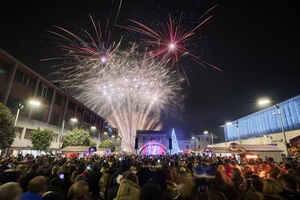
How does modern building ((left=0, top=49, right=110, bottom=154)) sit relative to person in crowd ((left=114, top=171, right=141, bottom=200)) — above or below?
above

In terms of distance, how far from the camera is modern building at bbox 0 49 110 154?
29.9 meters

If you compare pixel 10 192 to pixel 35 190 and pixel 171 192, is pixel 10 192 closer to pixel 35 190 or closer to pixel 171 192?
pixel 35 190

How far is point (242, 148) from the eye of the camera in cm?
2094

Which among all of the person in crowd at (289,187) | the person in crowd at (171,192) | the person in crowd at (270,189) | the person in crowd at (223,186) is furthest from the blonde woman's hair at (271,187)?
the person in crowd at (171,192)

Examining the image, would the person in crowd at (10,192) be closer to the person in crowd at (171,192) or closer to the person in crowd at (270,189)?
the person in crowd at (171,192)

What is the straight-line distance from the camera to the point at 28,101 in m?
34.7

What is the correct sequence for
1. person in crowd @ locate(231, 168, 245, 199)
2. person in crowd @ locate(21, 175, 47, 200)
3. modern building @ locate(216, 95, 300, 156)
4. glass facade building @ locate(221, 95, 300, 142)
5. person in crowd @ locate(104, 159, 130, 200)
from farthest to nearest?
glass facade building @ locate(221, 95, 300, 142) → modern building @ locate(216, 95, 300, 156) → person in crowd @ locate(231, 168, 245, 199) → person in crowd @ locate(104, 159, 130, 200) → person in crowd @ locate(21, 175, 47, 200)

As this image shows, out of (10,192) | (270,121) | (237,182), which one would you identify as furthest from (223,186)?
(270,121)

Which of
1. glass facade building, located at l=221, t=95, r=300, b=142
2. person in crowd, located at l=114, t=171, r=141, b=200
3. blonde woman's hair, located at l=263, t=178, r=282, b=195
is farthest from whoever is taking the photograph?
glass facade building, located at l=221, t=95, r=300, b=142

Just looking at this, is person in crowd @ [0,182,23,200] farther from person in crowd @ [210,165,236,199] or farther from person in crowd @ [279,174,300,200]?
person in crowd @ [279,174,300,200]

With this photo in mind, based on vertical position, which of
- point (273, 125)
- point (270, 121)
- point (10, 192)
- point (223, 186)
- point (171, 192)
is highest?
point (270, 121)

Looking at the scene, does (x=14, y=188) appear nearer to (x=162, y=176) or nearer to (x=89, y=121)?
(x=162, y=176)

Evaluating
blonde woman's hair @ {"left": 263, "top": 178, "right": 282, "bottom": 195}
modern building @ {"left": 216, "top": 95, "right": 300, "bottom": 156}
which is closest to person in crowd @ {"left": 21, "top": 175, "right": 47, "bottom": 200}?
blonde woman's hair @ {"left": 263, "top": 178, "right": 282, "bottom": 195}

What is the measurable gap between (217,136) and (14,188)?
13567cm
